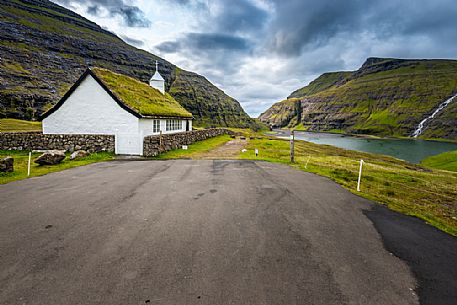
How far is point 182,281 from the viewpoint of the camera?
402 centimetres

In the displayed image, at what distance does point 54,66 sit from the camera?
84375 millimetres

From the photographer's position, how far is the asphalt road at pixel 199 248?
3781 millimetres

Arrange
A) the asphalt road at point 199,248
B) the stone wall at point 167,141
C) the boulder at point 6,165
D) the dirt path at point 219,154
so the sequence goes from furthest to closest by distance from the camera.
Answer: the dirt path at point 219,154
the stone wall at point 167,141
the boulder at point 6,165
the asphalt road at point 199,248

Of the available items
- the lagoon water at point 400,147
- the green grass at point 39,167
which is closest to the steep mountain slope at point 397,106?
the lagoon water at point 400,147

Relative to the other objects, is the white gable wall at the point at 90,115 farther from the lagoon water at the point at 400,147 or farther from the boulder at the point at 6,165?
the lagoon water at the point at 400,147

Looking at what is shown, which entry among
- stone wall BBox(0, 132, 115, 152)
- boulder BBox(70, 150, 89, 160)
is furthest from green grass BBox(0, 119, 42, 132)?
boulder BBox(70, 150, 89, 160)

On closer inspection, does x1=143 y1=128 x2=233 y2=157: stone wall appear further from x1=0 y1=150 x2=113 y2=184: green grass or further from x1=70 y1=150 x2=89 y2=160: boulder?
x1=70 y1=150 x2=89 y2=160: boulder

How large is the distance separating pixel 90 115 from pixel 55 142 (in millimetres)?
3799

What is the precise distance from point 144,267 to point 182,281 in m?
0.91

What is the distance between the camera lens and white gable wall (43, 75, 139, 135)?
21.0m

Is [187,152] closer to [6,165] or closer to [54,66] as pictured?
[6,165]

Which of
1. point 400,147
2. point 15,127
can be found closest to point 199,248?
point 15,127

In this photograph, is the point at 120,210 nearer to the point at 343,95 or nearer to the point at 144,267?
the point at 144,267

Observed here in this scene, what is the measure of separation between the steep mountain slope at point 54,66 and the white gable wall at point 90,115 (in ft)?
145
